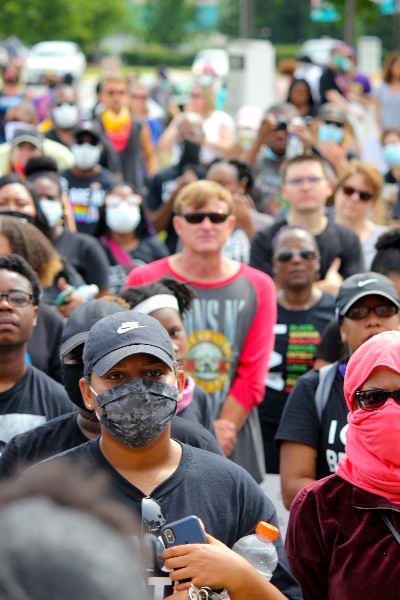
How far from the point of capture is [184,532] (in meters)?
2.86

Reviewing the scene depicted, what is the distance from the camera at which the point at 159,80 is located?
2431cm

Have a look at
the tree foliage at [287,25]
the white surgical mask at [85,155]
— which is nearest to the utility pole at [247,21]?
the white surgical mask at [85,155]

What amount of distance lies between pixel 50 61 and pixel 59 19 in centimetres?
1121

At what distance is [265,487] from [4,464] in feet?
6.80

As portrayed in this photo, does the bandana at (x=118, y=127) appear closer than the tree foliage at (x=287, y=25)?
Yes

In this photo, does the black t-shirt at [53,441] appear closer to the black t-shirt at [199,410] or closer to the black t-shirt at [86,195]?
the black t-shirt at [199,410]

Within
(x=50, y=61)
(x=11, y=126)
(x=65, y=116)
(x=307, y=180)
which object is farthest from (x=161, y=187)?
(x=50, y=61)

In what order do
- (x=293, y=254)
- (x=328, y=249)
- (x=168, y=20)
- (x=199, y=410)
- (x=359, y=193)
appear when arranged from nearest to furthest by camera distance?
(x=199, y=410), (x=293, y=254), (x=328, y=249), (x=359, y=193), (x=168, y=20)

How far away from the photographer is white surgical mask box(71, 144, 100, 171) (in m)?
10.1

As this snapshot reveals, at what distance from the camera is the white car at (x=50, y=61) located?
3788 centimetres

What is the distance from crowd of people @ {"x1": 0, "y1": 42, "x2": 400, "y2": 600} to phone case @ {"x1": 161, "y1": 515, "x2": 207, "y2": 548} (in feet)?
0.11

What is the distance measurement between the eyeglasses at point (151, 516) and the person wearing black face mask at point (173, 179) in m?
6.58

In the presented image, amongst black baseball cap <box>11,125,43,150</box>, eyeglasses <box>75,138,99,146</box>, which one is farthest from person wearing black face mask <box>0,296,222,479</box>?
eyeglasses <box>75,138,99,146</box>

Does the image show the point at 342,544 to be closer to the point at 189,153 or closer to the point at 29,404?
the point at 29,404
